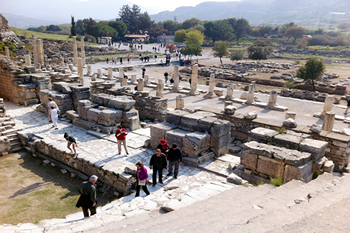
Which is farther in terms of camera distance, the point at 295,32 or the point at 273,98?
the point at 295,32

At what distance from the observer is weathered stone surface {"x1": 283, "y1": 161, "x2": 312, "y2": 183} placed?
25.3 feet

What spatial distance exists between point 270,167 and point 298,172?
79 cm

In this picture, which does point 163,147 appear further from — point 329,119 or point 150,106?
point 329,119

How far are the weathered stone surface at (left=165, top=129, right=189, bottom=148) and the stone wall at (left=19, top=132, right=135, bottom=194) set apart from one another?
1645 millimetres

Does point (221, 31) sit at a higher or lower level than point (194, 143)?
higher

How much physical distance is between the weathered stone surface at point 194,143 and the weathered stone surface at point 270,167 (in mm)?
2014

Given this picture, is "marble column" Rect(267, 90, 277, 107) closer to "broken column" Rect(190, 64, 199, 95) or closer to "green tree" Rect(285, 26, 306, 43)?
"broken column" Rect(190, 64, 199, 95)

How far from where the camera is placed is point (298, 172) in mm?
7715

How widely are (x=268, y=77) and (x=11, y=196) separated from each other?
110 ft

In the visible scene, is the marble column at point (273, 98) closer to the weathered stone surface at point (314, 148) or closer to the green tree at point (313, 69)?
the weathered stone surface at point (314, 148)

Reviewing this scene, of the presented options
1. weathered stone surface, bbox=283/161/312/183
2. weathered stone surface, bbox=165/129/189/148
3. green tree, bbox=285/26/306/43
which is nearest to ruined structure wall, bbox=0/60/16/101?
weathered stone surface, bbox=165/129/189/148

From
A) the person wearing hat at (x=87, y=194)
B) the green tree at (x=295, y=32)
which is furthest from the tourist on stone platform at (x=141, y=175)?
the green tree at (x=295, y=32)

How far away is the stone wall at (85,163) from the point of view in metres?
8.33

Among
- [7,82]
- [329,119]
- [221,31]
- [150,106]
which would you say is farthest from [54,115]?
[221,31]
